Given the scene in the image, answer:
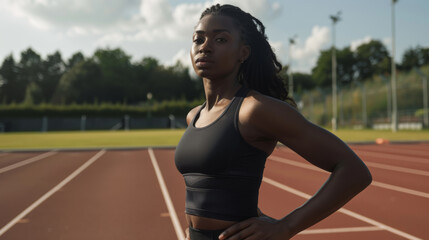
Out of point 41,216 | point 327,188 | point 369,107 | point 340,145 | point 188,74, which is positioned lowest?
point 41,216

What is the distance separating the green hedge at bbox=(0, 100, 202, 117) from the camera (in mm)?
47906

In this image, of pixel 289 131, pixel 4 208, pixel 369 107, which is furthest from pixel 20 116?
pixel 289 131

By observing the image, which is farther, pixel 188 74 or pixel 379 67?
pixel 188 74

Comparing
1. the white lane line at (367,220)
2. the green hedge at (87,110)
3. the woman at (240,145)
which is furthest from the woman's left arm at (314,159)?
the green hedge at (87,110)

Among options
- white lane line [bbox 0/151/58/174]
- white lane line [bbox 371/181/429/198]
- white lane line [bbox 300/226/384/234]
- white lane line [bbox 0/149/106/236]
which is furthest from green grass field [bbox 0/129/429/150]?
white lane line [bbox 300/226/384/234]

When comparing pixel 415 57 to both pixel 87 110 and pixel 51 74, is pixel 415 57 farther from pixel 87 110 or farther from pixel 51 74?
pixel 51 74

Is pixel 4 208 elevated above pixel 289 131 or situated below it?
below

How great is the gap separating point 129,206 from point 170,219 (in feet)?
3.81

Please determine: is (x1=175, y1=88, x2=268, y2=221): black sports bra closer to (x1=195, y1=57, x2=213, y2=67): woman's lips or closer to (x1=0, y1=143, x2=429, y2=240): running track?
(x1=195, y1=57, x2=213, y2=67): woman's lips

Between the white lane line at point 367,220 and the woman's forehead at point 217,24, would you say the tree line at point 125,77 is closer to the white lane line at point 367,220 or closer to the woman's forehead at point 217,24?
the white lane line at point 367,220

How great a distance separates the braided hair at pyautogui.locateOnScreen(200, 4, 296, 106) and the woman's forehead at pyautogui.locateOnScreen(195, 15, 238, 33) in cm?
3

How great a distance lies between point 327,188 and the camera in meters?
1.21

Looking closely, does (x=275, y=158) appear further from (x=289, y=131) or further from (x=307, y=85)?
(x=307, y=85)

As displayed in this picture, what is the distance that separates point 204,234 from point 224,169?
0.89ft
